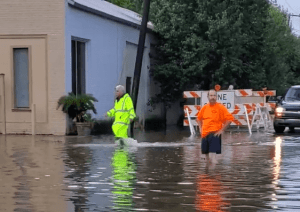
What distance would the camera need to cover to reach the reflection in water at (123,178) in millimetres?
9672

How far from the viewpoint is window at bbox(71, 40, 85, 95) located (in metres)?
28.0

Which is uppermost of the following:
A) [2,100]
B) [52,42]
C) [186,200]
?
[52,42]

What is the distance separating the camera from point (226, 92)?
27.5 m

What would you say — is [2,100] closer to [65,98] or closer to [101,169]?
[65,98]

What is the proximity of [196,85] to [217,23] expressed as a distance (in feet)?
20.8

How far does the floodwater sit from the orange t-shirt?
2.39 feet

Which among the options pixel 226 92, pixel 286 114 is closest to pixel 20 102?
pixel 226 92

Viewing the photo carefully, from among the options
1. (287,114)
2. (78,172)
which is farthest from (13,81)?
(78,172)

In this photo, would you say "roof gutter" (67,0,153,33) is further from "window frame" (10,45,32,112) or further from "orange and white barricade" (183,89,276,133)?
"orange and white barricade" (183,89,276,133)

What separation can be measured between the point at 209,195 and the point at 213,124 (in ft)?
13.7

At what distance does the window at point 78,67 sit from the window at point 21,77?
5.91 feet

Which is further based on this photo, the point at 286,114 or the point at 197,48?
the point at 197,48

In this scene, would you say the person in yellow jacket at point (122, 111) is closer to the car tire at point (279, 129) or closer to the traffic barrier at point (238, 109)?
the traffic barrier at point (238, 109)

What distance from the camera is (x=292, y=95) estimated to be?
28.6 m
